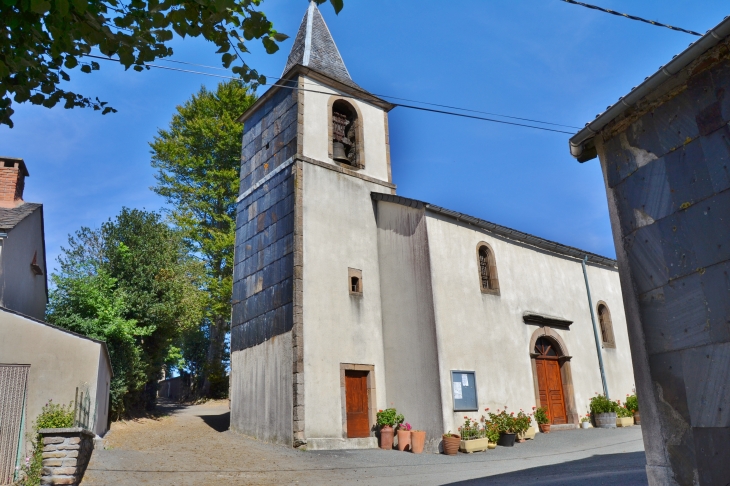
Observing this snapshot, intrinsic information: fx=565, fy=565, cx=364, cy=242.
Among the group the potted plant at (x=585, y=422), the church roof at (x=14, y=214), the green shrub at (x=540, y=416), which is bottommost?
the potted plant at (x=585, y=422)

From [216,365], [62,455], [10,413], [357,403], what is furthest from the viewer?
[216,365]

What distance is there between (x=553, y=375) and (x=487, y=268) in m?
3.91

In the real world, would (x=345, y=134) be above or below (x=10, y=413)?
above

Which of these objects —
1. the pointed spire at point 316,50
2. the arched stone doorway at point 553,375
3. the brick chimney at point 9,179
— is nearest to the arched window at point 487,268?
the arched stone doorway at point 553,375

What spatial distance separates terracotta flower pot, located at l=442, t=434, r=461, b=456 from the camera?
12.1 meters

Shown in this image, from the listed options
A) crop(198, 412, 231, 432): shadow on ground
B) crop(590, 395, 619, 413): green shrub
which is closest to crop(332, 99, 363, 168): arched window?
crop(198, 412, 231, 432): shadow on ground

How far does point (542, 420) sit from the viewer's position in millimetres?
14945

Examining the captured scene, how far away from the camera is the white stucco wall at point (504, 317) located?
44.9 ft

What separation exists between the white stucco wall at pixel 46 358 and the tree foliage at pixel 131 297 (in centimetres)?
515

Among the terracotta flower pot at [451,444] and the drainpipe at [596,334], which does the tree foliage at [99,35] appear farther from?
the drainpipe at [596,334]

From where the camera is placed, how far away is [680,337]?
4871 mm

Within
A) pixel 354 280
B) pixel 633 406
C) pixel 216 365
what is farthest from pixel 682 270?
pixel 216 365

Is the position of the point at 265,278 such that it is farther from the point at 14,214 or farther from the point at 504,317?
the point at 504,317

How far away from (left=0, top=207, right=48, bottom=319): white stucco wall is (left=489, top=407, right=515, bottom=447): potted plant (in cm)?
1115
